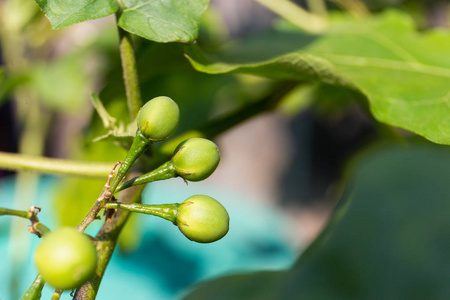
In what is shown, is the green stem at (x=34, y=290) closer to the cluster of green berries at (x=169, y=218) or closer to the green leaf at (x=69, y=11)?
the cluster of green berries at (x=169, y=218)

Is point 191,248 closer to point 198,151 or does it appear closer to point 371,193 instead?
point 371,193

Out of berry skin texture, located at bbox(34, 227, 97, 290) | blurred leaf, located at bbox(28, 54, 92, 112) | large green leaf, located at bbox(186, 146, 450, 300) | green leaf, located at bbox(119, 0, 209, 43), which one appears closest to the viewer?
berry skin texture, located at bbox(34, 227, 97, 290)

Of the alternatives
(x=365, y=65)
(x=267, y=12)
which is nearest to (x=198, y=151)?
(x=365, y=65)

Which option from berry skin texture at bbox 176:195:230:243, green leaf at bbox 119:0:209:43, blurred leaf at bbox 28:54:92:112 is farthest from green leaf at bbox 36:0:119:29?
blurred leaf at bbox 28:54:92:112

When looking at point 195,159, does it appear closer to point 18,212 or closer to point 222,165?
point 18,212

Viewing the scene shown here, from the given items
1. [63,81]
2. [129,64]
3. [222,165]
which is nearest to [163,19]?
[129,64]

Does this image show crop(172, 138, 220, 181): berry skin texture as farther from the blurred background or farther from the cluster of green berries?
the blurred background

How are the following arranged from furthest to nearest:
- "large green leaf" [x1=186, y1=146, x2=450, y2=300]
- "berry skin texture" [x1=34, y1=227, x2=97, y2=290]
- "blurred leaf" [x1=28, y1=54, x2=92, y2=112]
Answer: "blurred leaf" [x1=28, y1=54, x2=92, y2=112]
"large green leaf" [x1=186, y1=146, x2=450, y2=300]
"berry skin texture" [x1=34, y1=227, x2=97, y2=290]
